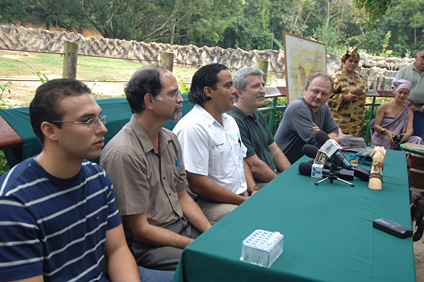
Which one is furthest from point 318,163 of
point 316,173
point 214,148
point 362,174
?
point 214,148

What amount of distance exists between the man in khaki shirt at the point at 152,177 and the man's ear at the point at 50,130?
0.49 m

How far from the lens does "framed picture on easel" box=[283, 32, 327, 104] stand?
4.97 meters

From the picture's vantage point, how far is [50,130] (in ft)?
4.67

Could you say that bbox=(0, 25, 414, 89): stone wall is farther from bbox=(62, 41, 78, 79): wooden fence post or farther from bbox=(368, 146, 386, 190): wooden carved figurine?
bbox=(368, 146, 386, 190): wooden carved figurine

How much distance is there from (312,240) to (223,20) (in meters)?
36.1

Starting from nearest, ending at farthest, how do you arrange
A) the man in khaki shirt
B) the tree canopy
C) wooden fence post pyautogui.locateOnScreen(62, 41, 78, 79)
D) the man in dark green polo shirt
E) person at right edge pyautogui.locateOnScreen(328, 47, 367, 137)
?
1. the man in khaki shirt
2. the man in dark green polo shirt
3. wooden fence post pyautogui.locateOnScreen(62, 41, 78, 79)
4. person at right edge pyautogui.locateOnScreen(328, 47, 367, 137)
5. the tree canopy

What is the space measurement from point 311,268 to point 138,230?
3.11 ft

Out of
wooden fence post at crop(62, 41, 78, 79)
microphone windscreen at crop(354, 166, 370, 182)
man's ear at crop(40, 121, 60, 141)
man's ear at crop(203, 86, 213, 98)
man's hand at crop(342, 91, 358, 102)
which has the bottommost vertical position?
microphone windscreen at crop(354, 166, 370, 182)

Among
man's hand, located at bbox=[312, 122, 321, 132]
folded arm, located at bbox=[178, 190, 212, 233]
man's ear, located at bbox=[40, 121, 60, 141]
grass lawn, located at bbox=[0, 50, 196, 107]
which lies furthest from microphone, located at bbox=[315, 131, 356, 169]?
grass lawn, located at bbox=[0, 50, 196, 107]

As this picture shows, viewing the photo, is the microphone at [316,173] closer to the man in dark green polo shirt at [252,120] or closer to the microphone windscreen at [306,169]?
the microphone windscreen at [306,169]

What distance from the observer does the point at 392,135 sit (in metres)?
5.29

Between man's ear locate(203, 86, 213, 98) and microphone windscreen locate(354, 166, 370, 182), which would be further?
man's ear locate(203, 86, 213, 98)

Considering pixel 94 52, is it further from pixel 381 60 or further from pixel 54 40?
pixel 381 60

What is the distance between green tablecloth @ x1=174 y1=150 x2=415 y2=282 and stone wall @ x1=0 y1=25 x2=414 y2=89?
51.6 ft
